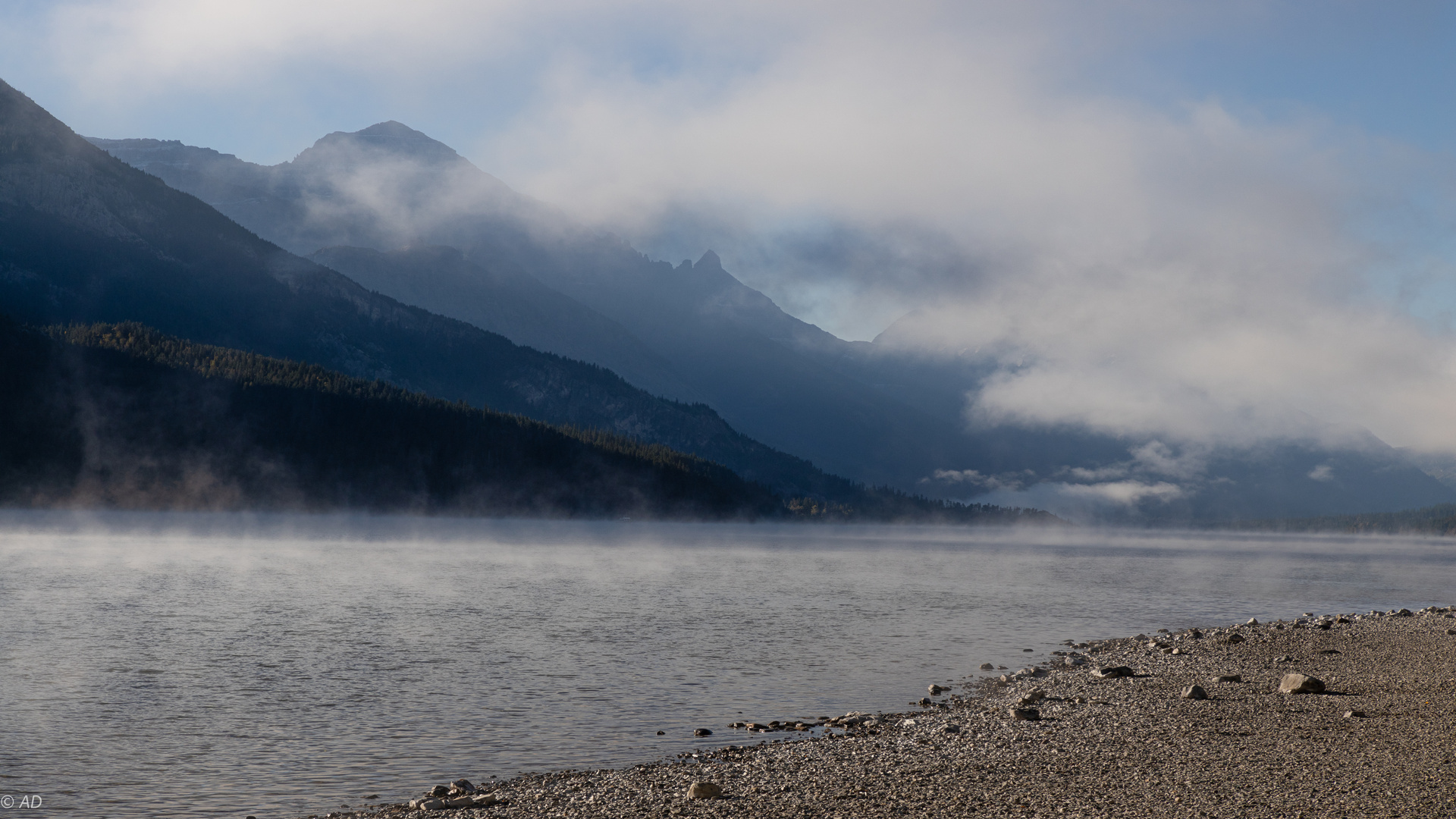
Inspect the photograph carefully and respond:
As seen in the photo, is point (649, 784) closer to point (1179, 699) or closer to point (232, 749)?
point (232, 749)

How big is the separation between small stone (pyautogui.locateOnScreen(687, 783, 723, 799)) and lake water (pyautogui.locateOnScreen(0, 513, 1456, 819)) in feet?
15.4

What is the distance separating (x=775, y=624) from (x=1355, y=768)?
34.6 m

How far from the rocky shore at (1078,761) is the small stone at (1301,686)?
0.16 feet

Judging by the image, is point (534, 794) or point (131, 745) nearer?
point (534, 794)

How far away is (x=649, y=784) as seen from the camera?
61.2 feet

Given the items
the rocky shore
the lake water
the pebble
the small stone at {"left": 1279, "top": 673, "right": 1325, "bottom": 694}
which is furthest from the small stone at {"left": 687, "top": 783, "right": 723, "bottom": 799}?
the small stone at {"left": 1279, "top": 673, "right": 1325, "bottom": 694}

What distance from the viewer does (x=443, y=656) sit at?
124 feet

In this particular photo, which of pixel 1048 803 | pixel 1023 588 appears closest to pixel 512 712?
pixel 1048 803

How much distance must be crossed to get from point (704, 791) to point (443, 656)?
23120mm

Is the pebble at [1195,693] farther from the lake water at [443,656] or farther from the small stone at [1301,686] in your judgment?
the lake water at [443,656]

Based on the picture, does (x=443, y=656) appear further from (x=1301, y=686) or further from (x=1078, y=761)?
(x=1301, y=686)

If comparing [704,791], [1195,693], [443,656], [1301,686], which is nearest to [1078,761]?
[704,791]

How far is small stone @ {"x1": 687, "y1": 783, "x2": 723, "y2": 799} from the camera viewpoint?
57.2ft

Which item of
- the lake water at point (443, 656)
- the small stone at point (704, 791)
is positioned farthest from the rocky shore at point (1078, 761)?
the lake water at point (443, 656)
